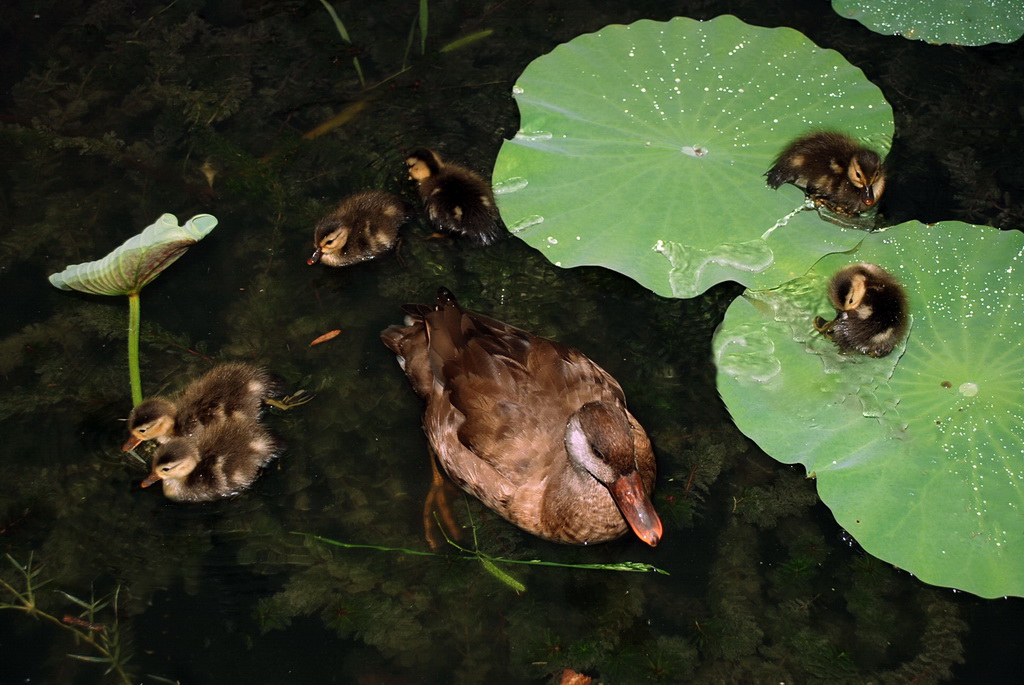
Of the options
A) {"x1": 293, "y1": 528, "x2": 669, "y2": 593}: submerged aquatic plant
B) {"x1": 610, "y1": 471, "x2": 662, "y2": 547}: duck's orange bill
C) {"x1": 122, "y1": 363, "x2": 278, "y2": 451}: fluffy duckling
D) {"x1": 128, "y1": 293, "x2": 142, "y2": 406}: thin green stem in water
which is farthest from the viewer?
{"x1": 128, "y1": 293, "x2": 142, "y2": 406}: thin green stem in water

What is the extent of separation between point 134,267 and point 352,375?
2.66 feet

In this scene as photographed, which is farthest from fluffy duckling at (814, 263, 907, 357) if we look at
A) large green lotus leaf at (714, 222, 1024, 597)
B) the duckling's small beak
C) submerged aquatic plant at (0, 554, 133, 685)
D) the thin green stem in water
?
→ submerged aquatic plant at (0, 554, 133, 685)

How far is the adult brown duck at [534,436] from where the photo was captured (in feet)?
8.36

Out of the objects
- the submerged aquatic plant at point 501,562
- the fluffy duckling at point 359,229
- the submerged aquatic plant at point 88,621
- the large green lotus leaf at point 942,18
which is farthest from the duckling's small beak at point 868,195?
the submerged aquatic plant at point 88,621

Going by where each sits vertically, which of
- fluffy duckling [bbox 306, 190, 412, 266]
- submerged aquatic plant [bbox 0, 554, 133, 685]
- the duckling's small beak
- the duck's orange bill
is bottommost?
submerged aquatic plant [bbox 0, 554, 133, 685]

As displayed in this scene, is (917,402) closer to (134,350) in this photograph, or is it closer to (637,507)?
(637,507)

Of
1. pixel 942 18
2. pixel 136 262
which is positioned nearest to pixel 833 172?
pixel 942 18

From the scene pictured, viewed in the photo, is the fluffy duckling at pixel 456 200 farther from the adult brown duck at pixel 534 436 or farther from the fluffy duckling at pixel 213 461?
the fluffy duckling at pixel 213 461

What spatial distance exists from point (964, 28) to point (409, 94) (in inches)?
93.0

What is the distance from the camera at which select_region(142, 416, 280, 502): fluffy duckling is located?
8.86 feet

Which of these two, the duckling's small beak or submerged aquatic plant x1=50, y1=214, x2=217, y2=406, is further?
the duckling's small beak

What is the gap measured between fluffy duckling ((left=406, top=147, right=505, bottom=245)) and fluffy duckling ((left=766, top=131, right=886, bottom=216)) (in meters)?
1.04

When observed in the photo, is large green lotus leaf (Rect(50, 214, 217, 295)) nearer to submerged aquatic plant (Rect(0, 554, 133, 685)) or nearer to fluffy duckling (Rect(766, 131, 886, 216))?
submerged aquatic plant (Rect(0, 554, 133, 685))

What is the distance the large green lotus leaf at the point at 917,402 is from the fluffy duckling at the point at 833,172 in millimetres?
165
